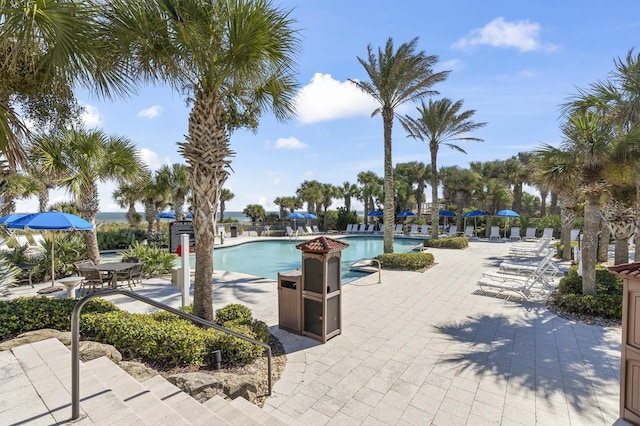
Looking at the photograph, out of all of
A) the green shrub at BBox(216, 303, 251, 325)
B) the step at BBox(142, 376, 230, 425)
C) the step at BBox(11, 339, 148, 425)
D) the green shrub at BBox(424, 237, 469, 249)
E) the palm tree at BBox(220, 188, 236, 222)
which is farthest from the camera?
the palm tree at BBox(220, 188, 236, 222)

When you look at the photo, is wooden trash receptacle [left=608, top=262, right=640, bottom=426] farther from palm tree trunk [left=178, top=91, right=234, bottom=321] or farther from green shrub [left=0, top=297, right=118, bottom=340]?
green shrub [left=0, top=297, right=118, bottom=340]

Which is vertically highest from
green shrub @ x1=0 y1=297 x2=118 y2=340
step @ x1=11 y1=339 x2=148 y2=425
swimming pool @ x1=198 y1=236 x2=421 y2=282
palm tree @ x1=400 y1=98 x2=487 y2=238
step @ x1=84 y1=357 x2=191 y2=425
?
palm tree @ x1=400 y1=98 x2=487 y2=238

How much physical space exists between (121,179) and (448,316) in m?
12.0

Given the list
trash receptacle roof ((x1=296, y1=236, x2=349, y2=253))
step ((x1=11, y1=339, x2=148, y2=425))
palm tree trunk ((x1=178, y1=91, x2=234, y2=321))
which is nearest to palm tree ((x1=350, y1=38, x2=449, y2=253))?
trash receptacle roof ((x1=296, y1=236, x2=349, y2=253))

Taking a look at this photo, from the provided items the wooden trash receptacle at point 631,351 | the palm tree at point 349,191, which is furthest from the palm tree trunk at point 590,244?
the palm tree at point 349,191

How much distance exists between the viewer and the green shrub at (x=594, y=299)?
705cm

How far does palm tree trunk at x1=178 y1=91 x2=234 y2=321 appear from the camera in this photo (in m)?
5.64

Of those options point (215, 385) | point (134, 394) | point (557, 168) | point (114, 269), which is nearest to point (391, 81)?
point (557, 168)

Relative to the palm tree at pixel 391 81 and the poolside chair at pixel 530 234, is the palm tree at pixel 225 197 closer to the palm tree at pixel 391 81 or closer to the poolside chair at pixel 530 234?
the palm tree at pixel 391 81

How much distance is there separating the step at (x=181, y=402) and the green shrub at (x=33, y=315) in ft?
8.00

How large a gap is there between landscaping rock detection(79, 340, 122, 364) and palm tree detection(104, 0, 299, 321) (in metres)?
1.62

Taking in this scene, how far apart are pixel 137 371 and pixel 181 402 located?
3.15ft

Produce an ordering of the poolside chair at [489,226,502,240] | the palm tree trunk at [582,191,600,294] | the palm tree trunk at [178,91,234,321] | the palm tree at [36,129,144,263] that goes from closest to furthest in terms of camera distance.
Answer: the palm tree trunk at [178,91,234,321]
the palm tree trunk at [582,191,600,294]
the palm tree at [36,129,144,263]
the poolside chair at [489,226,502,240]

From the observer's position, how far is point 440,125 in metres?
19.8
